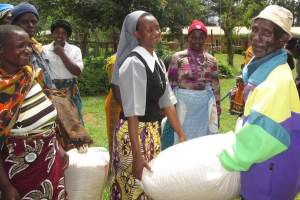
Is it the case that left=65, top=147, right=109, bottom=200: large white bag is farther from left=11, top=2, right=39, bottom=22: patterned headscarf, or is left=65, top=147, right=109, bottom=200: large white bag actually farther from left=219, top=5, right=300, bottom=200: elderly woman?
left=11, top=2, right=39, bottom=22: patterned headscarf

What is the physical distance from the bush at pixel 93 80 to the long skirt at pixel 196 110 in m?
7.00

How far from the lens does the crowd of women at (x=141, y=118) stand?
2.09m

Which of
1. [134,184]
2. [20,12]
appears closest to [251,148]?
[134,184]

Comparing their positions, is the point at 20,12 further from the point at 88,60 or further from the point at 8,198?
the point at 88,60

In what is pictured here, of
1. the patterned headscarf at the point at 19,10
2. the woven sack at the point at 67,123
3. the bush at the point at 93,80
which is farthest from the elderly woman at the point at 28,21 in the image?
the bush at the point at 93,80

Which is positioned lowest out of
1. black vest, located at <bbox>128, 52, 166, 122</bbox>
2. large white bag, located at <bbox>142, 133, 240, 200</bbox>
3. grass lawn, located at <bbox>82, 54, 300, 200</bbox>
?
grass lawn, located at <bbox>82, 54, 300, 200</bbox>

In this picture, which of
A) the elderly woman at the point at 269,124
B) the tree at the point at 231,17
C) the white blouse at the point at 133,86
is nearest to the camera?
the elderly woman at the point at 269,124

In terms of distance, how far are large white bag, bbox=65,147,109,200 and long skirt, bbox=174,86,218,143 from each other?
1.76 m

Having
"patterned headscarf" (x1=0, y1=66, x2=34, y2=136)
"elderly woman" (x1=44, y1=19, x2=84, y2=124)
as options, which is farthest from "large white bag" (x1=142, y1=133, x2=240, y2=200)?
"elderly woman" (x1=44, y1=19, x2=84, y2=124)

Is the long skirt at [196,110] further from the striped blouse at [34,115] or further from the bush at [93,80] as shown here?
the bush at [93,80]

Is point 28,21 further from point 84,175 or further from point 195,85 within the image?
point 195,85

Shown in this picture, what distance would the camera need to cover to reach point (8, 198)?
2211 millimetres

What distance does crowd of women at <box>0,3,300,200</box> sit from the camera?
6.86 ft

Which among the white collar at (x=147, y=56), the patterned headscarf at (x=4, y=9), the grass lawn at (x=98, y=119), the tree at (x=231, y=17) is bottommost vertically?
the grass lawn at (x=98, y=119)
